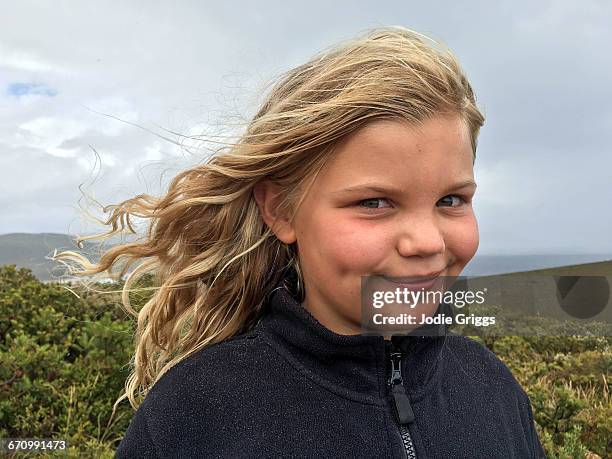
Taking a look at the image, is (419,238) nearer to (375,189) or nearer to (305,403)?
(375,189)

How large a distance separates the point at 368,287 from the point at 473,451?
0.57 metres

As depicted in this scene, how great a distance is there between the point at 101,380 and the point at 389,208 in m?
2.96

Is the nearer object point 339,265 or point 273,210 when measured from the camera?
point 339,265

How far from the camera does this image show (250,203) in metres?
1.95

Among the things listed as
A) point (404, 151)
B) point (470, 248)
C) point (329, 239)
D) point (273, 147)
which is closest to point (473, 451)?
point (470, 248)

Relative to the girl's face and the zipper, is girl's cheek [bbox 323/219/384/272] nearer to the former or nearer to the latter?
the girl's face

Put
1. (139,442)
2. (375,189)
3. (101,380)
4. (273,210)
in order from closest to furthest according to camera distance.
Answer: (375,189) → (139,442) → (273,210) → (101,380)

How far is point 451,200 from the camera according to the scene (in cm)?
165

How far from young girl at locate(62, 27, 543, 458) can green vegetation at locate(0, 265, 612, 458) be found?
1.25 meters

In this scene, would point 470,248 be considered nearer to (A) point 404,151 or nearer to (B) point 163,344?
(A) point 404,151

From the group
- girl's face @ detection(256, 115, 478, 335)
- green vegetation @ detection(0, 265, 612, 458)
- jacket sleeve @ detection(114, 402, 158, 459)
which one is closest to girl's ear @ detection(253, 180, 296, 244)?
girl's face @ detection(256, 115, 478, 335)

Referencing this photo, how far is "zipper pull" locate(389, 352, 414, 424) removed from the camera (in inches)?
63.9

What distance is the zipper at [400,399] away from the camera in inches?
63.4

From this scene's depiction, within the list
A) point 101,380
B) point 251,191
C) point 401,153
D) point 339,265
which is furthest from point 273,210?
point 101,380
